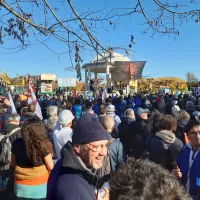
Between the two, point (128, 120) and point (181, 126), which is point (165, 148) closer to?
point (181, 126)

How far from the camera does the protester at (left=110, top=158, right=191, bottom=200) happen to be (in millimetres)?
1245

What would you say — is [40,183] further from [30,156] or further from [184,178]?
[184,178]

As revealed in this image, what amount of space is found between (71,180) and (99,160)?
0.37 m

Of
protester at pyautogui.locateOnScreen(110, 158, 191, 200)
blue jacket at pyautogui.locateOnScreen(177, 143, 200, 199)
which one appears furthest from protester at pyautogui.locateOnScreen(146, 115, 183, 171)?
protester at pyautogui.locateOnScreen(110, 158, 191, 200)

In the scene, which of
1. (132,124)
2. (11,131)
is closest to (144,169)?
(11,131)

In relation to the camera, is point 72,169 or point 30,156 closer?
point 72,169

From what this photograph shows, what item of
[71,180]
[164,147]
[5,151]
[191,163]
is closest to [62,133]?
[5,151]

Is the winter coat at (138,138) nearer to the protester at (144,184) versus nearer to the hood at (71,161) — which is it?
the hood at (71,161)

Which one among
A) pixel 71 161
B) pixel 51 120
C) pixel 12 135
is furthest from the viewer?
pixel 51 120

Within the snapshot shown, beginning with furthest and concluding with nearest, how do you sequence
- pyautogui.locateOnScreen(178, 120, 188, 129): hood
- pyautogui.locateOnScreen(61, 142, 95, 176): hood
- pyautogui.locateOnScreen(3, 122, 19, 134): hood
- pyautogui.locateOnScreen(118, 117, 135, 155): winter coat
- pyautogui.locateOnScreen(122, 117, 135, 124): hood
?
pyautogui.locateOnScreen(122, 117, 135, 124): hood, pyautogui.locateOnScreen(118, 117, 135, 155): winter coat, pyautogui.locateOnScreen(178, 120, 188, 129): hood, pyautogui.locateOnScreen(3, 122, 19, 134): hood, pyautogui.locateOnScreen(61, 142, 95, 176): hood

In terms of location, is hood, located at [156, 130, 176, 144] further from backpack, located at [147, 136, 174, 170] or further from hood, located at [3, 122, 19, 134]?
hood, located at [3, 122, 19, 134]

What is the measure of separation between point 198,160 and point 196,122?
0.56 metres

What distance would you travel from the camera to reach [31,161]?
10.9 ft

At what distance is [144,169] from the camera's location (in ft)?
4.53
